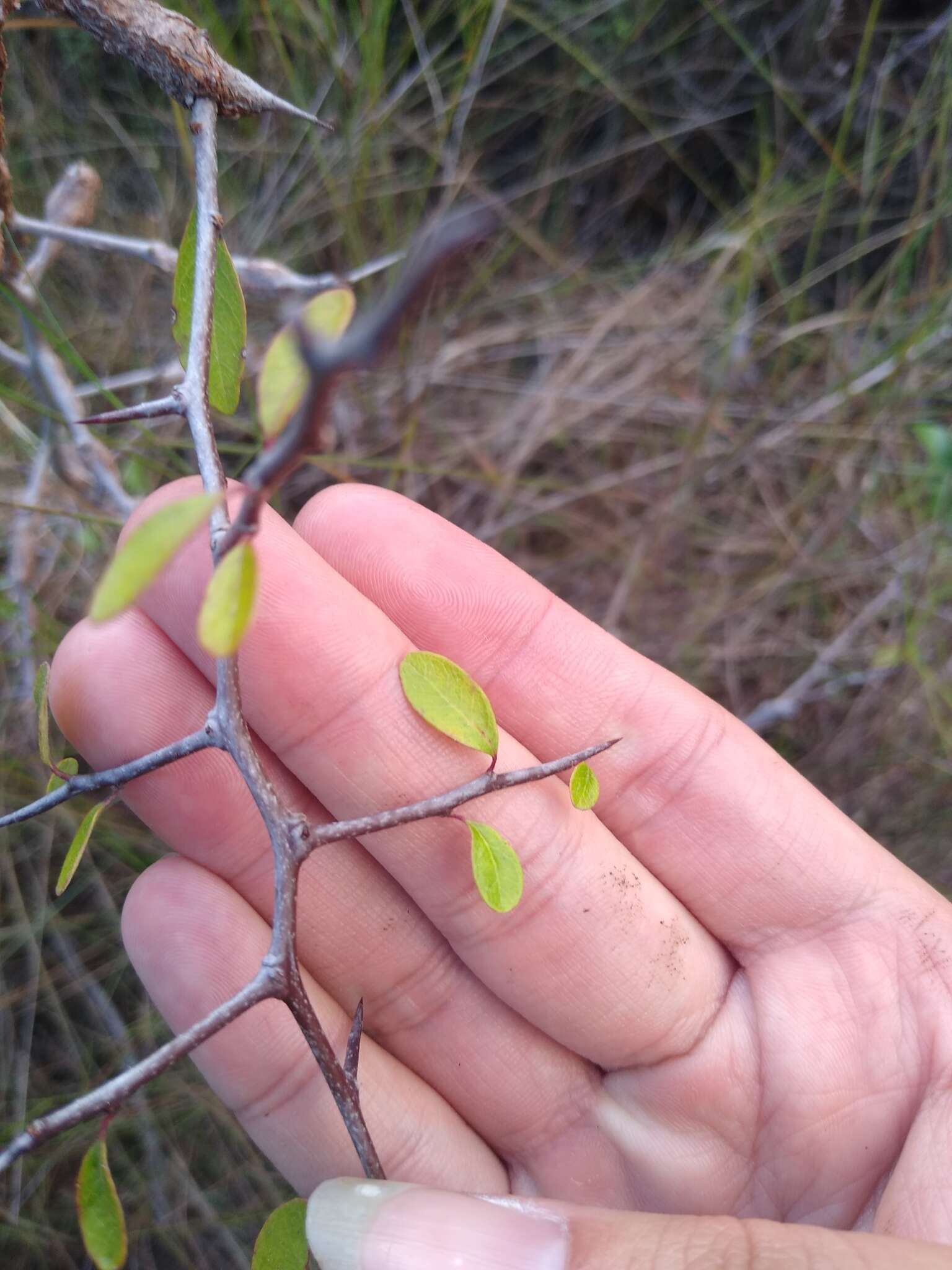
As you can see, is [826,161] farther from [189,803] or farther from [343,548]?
[189,803]

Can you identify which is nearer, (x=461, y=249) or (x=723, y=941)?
(x=461, y=249)

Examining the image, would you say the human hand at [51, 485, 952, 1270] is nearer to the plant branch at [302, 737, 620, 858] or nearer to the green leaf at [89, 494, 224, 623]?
the plant branch at [302, 737, 620, 858]

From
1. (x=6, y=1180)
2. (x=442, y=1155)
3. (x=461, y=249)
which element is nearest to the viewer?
(x=461, y=249)

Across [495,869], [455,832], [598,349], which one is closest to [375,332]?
[495,869]

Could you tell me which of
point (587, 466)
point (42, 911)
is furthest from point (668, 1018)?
point (587, 466)

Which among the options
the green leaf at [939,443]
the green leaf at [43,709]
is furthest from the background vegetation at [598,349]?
the green leaf at [43,709]

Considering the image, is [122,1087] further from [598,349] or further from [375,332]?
[598,349]

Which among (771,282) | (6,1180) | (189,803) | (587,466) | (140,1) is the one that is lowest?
(6,1180)
